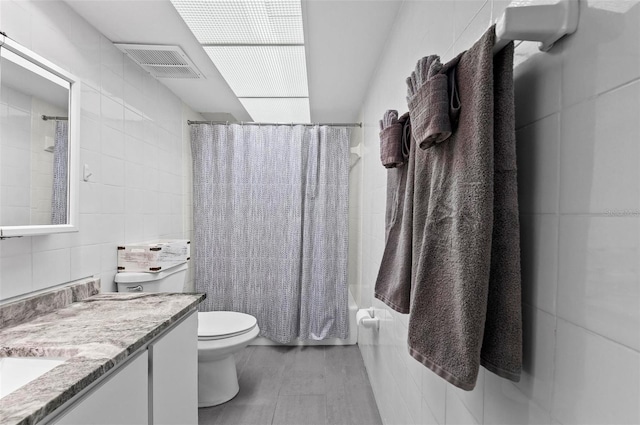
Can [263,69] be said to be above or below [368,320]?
above

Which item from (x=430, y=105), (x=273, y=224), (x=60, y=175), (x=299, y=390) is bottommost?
(x=299, y=390)

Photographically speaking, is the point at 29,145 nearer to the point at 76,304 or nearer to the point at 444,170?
the point at 76,304

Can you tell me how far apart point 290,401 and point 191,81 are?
229 cm

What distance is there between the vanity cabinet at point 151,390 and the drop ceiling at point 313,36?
1455mm

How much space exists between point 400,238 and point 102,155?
64.3 inches

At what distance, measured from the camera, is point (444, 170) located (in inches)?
26.1

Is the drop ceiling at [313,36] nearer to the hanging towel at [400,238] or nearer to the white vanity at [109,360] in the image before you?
the hanging towel at [400,238]

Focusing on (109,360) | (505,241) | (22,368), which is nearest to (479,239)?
(505,241)

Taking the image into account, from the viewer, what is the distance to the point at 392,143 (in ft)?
3.59

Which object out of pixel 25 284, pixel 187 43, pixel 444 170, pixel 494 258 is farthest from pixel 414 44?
pixel 25 284

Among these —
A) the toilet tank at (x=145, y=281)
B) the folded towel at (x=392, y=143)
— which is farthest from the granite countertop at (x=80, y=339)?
the folded towel at (x=392, y=143)

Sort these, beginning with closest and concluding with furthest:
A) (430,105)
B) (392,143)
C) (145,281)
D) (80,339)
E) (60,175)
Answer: (430,105)
(80,339)
(392,143)
(60,175)
(145,281)

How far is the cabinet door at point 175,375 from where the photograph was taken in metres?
1.07

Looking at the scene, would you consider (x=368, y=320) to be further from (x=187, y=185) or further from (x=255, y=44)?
(x=187, y=185)
